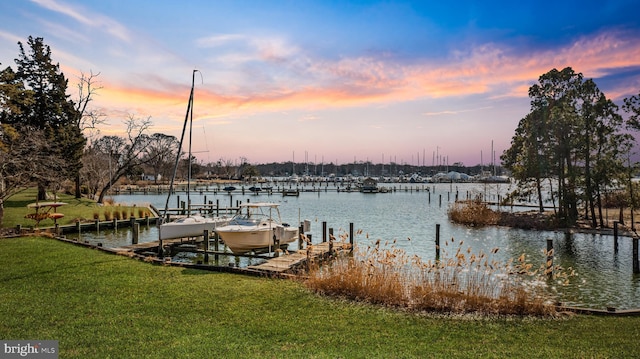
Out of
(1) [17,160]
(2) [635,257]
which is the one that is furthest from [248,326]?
Result: (1) [17,160]

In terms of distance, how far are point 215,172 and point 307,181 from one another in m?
50.3

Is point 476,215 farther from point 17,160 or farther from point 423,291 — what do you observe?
point 17,160

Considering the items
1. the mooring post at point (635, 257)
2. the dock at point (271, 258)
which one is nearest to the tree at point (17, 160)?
the dock at point (271, 258)

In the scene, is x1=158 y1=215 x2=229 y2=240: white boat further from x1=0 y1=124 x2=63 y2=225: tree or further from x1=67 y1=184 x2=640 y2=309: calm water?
x1=0 y1=124 x2=63 y2=225: tree

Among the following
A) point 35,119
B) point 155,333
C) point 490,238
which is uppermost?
point 35,119

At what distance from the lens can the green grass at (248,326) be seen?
23.2 ft

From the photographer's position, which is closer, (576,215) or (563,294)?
(563,294)

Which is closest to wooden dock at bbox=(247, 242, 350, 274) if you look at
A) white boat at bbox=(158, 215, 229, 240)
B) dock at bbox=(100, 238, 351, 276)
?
dock at bbox=(100, 238, 351, 276)

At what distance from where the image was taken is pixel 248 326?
8.17 m

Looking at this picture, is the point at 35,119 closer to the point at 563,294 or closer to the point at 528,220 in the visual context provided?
the point at 563,294

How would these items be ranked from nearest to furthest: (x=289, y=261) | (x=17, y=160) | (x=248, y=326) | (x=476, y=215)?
(x=248, y=326) < (x=289, y=261) < (x=17, y=160) < (x=476, y=215)

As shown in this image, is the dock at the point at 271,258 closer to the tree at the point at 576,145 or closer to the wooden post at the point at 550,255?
the wooden post at the point at 550,255

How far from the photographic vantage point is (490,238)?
29156 millimetres

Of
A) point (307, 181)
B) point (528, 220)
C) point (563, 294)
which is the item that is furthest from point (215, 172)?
point (563, 294)
